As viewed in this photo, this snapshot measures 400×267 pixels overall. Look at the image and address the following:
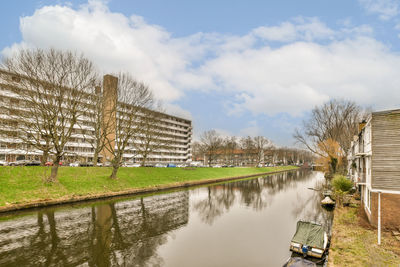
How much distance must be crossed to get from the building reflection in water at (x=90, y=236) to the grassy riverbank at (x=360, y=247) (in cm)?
1089

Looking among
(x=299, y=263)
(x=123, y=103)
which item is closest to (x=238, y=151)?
(x=123, y=103)

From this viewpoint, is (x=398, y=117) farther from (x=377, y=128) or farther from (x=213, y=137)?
(x=213, y=137)

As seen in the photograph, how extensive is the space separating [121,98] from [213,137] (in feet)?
207

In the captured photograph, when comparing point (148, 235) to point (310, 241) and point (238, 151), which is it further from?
point (238, 151)

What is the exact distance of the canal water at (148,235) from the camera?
1402cm

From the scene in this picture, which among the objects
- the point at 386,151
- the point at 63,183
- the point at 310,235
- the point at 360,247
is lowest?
the point at 360,247

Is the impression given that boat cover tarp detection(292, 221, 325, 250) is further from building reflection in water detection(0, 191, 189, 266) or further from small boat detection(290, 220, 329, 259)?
building reflection in water detection(0, 191, 189, 266)

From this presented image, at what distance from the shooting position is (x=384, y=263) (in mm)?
12094

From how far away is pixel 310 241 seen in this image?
50.4 ft

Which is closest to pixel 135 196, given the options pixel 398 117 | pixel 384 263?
pixel 384 263

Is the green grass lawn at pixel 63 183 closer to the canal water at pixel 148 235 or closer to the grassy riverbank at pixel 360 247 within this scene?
the canal water at pixel 148 235

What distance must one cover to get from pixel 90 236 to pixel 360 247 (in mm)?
18563

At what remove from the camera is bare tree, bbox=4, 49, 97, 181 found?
26.1 metres

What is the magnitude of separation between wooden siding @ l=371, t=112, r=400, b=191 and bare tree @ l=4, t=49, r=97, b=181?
32.3 metres
